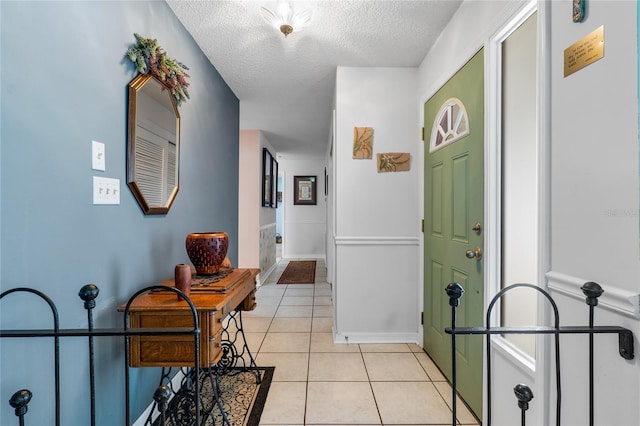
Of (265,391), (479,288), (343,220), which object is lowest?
(265,391)

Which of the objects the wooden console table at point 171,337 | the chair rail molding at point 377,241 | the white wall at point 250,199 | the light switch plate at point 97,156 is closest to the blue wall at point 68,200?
the light switch plate at point 97,156

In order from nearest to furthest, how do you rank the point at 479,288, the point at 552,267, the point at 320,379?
the point at 552,267
the point at 479,288
the point at 320,379

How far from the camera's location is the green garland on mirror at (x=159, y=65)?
152 centimetres

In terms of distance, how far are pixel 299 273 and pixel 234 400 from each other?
382 cm

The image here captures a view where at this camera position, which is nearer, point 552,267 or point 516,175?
point 552,267

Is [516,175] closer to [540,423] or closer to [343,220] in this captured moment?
[540,423]

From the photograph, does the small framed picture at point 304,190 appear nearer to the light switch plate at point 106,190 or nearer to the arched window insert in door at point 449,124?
the arched window insert in door at point 449,124

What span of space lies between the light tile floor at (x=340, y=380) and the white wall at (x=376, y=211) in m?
0.28

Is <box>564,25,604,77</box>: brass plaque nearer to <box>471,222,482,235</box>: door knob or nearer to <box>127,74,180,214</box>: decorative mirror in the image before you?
<box>471,222,482,235</box>: door knob

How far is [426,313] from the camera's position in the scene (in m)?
2.51

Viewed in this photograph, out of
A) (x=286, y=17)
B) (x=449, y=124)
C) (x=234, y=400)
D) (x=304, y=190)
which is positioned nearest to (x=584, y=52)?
(x=449, y=124)

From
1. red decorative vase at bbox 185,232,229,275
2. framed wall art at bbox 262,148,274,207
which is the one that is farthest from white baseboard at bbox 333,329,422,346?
framed wall art at bbox 262,148,274,207

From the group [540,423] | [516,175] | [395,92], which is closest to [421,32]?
[395,92]

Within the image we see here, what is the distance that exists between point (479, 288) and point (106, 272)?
6.00ft
